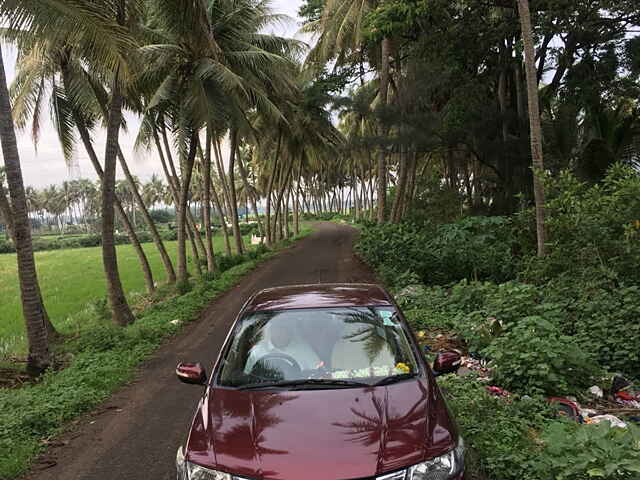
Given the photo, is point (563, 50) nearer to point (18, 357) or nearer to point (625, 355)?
point (625, 355)

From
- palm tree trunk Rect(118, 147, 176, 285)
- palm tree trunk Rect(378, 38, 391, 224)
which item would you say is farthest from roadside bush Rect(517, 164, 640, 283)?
palm tree trunk Rect(118, 147, 176, 285)

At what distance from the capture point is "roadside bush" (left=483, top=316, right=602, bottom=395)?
17.3ft

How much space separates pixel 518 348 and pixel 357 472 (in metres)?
3.72

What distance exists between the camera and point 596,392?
17.6 ft

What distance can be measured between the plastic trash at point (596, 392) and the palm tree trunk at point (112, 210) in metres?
8.37

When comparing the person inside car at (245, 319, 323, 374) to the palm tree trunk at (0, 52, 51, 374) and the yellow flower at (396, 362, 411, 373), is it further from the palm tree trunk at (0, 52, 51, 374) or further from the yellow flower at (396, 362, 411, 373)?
the palm tree trunk at (0, 52, 51, 374)

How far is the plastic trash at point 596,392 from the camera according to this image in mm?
5348

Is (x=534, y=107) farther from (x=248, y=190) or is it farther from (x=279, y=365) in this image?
(x=248, y=190)

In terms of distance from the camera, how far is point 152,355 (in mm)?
8422

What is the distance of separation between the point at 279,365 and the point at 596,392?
145 inches

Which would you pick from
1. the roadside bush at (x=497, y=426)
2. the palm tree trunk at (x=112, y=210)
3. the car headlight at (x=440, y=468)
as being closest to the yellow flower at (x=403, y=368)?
the car headlight at (x=440, y=468)

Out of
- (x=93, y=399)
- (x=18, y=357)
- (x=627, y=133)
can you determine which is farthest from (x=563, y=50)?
(x=18, y=357)

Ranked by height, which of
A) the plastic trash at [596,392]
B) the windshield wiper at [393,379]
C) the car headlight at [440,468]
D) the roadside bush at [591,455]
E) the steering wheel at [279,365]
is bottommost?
the plastic trash at [596,392]

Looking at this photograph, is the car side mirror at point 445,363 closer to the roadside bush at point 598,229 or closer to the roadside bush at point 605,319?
the roadside bush at point 605,319
